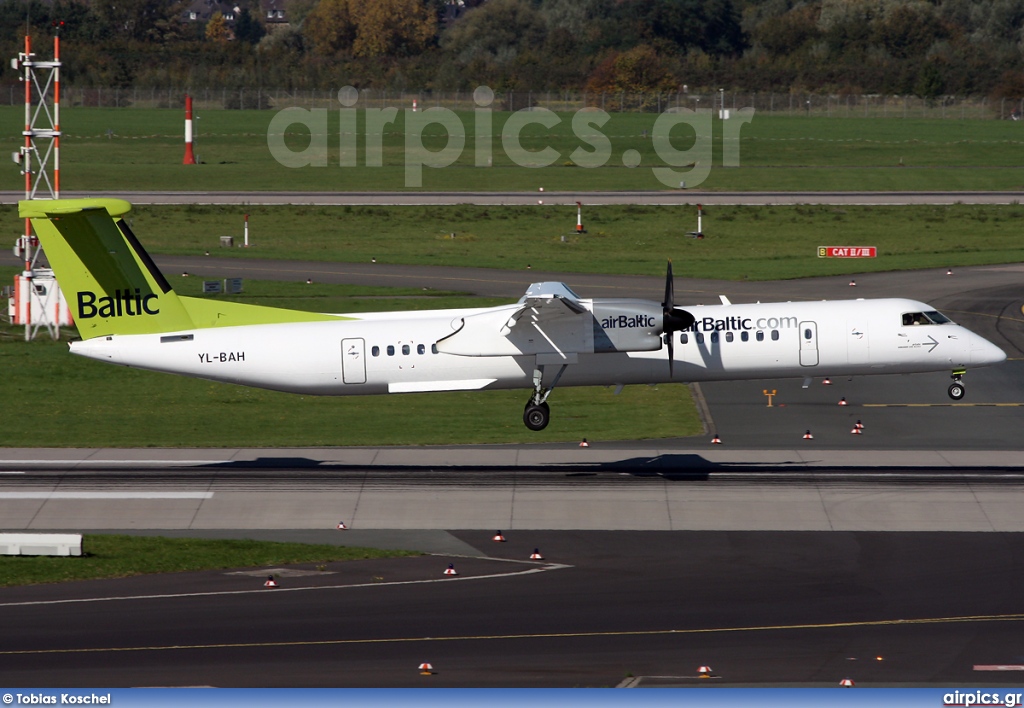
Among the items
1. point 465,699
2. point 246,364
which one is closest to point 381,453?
point 246,364

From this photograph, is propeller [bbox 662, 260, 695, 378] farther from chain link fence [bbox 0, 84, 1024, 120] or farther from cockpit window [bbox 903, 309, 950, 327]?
chain link fence [bbox 0, 84, 1024, 120]

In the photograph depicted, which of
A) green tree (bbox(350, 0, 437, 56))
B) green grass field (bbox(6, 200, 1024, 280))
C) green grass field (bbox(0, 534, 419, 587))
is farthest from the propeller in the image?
green tree (bbox(350, 0, 437, 56))

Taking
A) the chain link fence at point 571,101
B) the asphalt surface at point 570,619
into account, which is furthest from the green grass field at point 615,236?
the chain link fence at point 571,101

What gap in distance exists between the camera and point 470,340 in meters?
34.4

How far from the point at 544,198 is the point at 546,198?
16cm

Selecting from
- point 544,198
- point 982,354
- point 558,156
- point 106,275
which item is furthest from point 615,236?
point 106,275

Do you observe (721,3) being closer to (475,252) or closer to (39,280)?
(475,252)

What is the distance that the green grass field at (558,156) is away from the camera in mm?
105062

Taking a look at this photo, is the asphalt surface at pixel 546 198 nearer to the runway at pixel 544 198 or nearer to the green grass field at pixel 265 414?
the runway at pixel 544 198

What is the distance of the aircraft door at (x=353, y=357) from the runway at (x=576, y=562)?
3.33 m

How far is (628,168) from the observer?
378 ft

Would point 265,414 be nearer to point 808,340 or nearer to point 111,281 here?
point 111,281

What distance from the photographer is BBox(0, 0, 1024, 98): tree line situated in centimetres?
15862

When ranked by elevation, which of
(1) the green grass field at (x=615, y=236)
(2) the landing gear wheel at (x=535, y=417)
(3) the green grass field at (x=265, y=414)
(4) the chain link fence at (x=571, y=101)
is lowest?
(3) the green grass field at (x=265, y=414)
